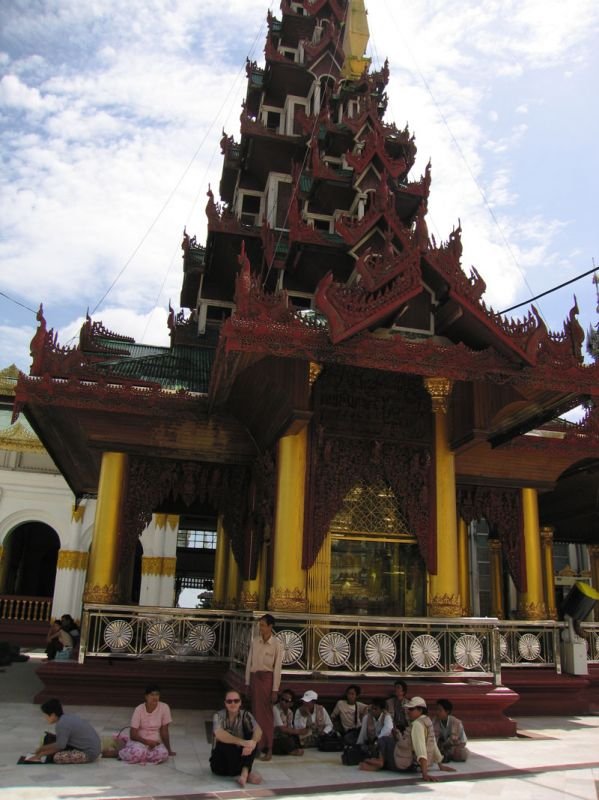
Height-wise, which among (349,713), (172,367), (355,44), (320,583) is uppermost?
(355,44)

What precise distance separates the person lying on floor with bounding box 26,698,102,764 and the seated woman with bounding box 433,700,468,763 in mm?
3385

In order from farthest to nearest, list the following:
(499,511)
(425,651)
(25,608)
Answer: (25,608) < (499,511) < (425,651)

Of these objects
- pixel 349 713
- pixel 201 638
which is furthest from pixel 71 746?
pixel 201 638

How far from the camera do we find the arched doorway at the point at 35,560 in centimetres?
2814

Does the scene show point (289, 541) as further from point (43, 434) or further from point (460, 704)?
point (43, 434)

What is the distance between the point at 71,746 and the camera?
21.9 ft

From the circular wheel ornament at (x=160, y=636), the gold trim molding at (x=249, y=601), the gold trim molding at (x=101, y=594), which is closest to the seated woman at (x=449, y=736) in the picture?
the circular wheel ornament at (x=160, y=636)

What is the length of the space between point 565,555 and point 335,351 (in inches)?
1065

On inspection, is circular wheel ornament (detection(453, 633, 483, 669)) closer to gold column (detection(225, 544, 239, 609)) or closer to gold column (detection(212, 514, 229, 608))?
gold column (detection(225, 544, 239, 609))

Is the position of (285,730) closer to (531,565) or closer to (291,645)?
(291,645)

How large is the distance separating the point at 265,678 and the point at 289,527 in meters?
2.46

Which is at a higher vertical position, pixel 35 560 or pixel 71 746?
pixel 35 560

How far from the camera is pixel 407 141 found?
56.6ft

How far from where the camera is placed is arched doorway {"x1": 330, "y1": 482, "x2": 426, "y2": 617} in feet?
33.6
